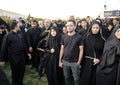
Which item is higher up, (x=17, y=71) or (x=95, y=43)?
(x=95, y=43)

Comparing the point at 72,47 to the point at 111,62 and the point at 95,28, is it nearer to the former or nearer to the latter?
the point at 95,28

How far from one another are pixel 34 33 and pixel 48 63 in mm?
2548

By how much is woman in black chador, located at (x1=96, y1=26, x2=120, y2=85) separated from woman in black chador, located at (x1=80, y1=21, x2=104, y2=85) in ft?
1.35

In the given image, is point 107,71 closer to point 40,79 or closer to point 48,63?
point 48,63

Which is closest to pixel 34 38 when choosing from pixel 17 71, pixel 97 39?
pixel 17 71

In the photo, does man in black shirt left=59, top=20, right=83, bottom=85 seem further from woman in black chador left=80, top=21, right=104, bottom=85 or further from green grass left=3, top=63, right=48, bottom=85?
green grass left=3, top=63, right=48, bottom=85

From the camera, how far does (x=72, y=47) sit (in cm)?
577

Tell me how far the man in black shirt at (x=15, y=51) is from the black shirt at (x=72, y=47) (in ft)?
4.44

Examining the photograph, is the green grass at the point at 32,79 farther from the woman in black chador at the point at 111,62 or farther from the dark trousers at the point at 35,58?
the woman in black chador at the point at 111,62

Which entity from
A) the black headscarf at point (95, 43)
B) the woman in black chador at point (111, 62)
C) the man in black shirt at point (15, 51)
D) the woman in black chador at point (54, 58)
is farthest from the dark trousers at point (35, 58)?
the woman in black chador at point (111, 62)

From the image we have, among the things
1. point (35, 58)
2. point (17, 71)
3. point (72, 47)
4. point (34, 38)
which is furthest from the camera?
point (35, 58)

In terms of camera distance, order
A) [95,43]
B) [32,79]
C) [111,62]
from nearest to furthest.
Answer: [111,62]
[95,43]
[32,79]

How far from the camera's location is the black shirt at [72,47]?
226 inches

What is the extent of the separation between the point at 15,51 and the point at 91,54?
2.05 meters
